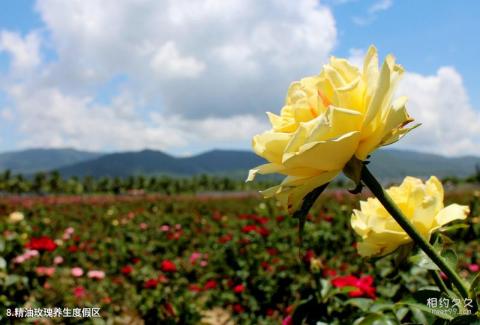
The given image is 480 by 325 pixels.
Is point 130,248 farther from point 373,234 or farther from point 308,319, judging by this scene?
point 373,234

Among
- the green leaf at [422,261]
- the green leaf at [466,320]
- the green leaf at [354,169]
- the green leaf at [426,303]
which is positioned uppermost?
the green leaf at [354,169]

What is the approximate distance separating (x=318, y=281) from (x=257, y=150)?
1272 millimetres

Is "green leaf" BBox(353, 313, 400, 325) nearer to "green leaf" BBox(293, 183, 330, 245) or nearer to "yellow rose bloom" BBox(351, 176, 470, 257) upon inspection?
"yellow rose bloom" BBox(351, 176, 470, 257)

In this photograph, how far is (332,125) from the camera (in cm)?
62

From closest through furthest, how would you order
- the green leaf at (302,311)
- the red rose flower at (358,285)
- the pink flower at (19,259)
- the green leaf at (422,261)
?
1. the green leaf at (422,261)
2. the green leaf at (302,311)
3. the red rose flower at (358,285)
4. the pink flower at (19,259)

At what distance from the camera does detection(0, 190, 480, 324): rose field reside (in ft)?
5.45

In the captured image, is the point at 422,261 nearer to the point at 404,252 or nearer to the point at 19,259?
the point at 404,252

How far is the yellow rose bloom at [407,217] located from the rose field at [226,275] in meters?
0.03

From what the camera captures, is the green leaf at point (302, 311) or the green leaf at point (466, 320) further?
the green leaf at point (302, 311)

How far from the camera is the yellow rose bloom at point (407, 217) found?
80cm

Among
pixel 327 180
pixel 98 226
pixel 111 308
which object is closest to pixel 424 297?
pixel 327 180

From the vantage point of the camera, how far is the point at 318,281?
6.03 ft

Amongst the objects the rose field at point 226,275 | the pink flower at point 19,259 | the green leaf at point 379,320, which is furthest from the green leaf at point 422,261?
the pink flower at point 19,259

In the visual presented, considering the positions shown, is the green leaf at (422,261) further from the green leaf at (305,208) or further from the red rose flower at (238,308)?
the red rose flower at (238,308)
